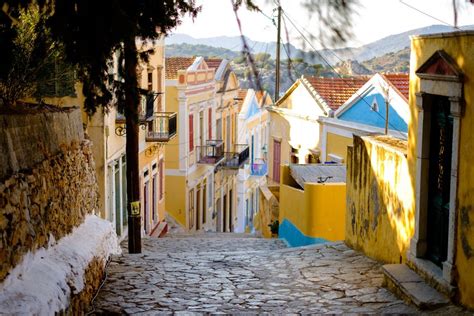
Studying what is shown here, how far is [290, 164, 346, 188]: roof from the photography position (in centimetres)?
1665

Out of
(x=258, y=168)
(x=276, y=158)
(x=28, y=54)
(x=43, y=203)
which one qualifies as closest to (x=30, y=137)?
(x=43, y=203)

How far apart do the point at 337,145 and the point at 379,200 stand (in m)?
12.7

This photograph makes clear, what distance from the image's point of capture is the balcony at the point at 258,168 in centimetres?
4322

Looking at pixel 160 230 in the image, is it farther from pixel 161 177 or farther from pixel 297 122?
pixel 297 122

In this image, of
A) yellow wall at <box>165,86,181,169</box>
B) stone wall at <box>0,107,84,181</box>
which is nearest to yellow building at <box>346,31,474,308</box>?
stone wall at <box>0,107,84,181</box>

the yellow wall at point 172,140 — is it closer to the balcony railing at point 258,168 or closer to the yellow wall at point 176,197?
the yellow wall at point 176,197

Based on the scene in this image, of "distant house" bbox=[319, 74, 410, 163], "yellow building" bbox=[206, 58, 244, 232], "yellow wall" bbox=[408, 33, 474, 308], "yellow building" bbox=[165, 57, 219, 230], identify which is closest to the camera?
"yellow wall" bbox=[408, 33, 474, 308]

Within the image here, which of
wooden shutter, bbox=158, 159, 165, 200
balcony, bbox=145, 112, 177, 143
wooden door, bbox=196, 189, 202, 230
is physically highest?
balcony, bbox=145, 112, 177, 143

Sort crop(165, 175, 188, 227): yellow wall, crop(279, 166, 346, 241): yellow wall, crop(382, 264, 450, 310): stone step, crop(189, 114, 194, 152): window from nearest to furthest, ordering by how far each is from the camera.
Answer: crop(382, 264, 450, 310): stone step
crop(279, 166, 346, 241): yellow wall
crop(165, 175, 188, 227): yellow wall
crop(189, 114, 194, 152): window

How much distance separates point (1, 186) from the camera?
18.7 ft

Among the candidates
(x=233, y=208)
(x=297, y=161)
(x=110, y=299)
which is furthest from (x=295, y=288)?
(x=233, y=208)

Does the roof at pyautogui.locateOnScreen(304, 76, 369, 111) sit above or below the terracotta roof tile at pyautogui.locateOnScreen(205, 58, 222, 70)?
below

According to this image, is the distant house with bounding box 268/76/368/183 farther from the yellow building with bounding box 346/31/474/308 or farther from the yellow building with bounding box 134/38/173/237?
the yellow building with bounding box 346/31/474/308

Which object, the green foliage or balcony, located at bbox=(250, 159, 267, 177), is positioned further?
balcony, located at bbox=(250, 159, 267, 177)
